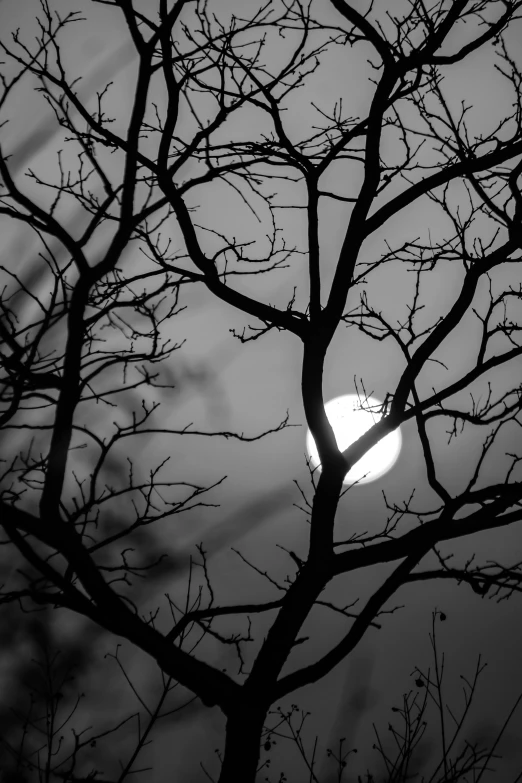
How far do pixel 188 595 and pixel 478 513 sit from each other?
93.2 inches

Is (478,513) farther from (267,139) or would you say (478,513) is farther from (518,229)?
(267,139)

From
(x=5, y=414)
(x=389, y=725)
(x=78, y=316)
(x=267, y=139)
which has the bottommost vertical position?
(x=389, y=725)

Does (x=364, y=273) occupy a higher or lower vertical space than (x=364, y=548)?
higher

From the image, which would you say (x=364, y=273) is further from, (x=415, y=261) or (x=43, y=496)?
(x=43, y=496)

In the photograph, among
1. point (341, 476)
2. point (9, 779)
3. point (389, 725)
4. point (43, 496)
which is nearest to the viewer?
point (43, 496)

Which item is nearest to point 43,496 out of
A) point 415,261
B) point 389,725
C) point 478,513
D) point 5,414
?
point 5,414

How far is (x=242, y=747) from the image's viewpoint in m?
4.26

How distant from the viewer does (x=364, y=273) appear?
17.0 feet

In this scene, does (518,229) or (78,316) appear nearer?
(78,316)

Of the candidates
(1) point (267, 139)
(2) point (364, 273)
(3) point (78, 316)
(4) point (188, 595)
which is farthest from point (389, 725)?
(1) point (267, 139)

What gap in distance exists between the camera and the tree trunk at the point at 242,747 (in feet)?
13.8

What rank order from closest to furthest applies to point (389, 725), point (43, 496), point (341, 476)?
point (43, 496) < point (341, 476) < point (389, 725)

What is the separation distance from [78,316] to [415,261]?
10.1 ft

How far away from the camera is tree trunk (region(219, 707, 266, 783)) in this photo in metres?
4.21
